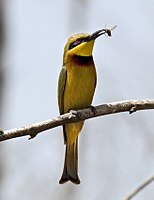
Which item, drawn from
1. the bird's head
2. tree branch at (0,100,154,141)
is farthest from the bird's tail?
tree branch at (0,100,154,141)

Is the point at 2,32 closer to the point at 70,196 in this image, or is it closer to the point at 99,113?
the point at 99,113

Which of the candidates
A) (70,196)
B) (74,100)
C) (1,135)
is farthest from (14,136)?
(70,196)

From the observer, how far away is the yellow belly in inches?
139

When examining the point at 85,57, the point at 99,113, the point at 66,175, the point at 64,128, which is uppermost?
the point at 85,57

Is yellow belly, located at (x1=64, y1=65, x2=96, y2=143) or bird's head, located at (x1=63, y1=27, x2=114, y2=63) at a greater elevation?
bird's head, located at (x1=63, y1=27, x2=114, y2=63)

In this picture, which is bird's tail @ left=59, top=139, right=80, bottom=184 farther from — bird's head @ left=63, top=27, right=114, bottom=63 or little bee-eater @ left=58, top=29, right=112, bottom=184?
bird's head @ left=63, top=27, right=114, bottom=63

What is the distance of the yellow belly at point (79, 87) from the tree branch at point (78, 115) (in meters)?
0.42

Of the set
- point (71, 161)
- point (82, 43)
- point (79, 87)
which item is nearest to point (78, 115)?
point (79, 87)

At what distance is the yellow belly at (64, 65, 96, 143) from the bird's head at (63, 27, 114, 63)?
101 millimetres

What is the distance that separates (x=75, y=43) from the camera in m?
3.59

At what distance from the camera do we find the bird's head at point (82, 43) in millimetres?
3428

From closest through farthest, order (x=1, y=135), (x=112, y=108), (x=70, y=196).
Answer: (x=1, y=135) → (x=112, y=108) → (x=70, y=196)

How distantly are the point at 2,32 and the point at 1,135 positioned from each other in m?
0.74

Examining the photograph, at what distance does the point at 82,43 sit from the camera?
3.52m
